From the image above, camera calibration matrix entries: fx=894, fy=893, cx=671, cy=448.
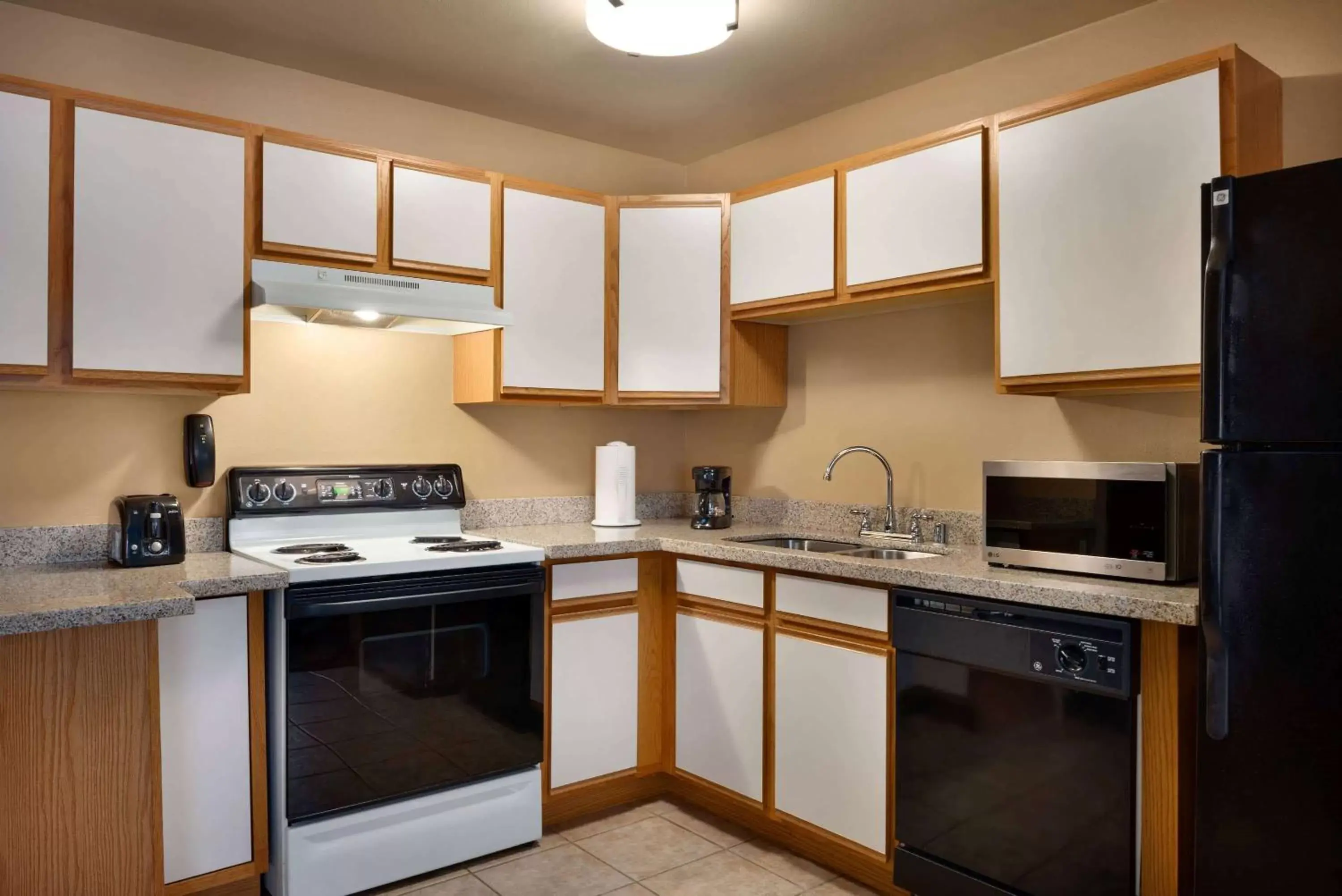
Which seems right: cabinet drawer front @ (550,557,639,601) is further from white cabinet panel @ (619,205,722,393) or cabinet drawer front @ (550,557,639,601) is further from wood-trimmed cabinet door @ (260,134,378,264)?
wood-trimmed cabinet door @ (260,134,378,264)

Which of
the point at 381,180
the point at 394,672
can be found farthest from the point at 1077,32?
the point at 394,672

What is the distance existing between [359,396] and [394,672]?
107 cm

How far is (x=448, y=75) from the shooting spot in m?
3.07

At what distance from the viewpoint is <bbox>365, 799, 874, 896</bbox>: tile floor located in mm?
2547

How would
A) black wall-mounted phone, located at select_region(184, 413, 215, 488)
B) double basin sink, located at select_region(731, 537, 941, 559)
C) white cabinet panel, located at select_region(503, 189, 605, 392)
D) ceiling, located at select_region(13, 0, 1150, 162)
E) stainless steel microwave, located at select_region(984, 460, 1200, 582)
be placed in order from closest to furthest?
stainless steel microwave, located at select_region(984, 460, 1200, 582)
ceiling, located at select_region(13, 0, 1150, 162)
black wall-mounted phone, located at select_region(184, 413, 215, 488)
double basin sink, located at select_region(731, 537, 941, 559)
white cabinet panel, located at select_region(503, 189, 605, 392)

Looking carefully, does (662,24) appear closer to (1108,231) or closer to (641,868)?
(1108,231)

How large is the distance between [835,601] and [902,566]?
256 mm

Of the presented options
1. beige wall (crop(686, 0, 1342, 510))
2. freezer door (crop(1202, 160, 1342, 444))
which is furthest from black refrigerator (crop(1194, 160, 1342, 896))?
beige wall (crop(686, 0, 1342, 510))

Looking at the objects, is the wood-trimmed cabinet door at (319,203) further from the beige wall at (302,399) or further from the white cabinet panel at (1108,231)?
the white cabinet panel at (1108,231)

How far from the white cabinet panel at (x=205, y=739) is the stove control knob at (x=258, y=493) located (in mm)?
581

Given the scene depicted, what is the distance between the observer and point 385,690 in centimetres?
250

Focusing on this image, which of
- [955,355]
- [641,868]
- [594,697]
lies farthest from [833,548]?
[641,868]

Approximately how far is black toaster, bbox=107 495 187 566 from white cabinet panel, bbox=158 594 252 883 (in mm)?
321

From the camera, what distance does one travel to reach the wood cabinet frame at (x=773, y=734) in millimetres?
1901
